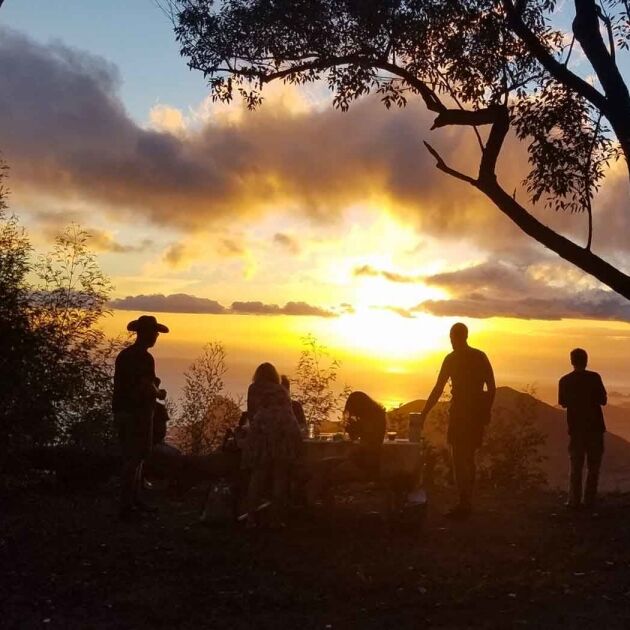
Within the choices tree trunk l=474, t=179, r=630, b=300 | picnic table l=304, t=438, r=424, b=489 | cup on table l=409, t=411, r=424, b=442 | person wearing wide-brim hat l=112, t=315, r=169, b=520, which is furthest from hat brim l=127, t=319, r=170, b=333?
tree trunk l=474, t=179, r=630, b=300

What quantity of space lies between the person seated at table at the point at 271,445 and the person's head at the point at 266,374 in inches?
0.5

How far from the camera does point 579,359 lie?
10875 millimetres

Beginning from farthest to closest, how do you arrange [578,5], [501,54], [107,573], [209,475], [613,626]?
1. [209,475]
2. [501,54]
3. [578,5]
4. [107,573]
5. [613,626]

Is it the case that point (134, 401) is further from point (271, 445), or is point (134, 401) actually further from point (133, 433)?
point (271, 445)

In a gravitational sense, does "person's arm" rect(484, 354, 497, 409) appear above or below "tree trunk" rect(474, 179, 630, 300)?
below

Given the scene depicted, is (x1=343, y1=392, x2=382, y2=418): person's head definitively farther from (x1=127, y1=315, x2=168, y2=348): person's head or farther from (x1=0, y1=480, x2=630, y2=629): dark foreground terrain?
(x1=127, y1=315, x2=168, y2=348): person's head

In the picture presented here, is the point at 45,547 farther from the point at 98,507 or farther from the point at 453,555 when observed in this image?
the point at 453,555

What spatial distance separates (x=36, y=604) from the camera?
20.8ft

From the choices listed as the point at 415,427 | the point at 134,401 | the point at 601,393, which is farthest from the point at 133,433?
the point at 601,393

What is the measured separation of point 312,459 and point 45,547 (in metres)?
3.04

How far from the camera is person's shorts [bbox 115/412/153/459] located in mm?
9164

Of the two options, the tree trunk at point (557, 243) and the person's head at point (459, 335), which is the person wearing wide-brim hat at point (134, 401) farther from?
the tree trunk at point (557, 243)

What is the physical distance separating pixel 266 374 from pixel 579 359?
4.41 m

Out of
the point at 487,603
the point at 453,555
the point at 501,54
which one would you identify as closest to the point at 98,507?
the point at 453,555
